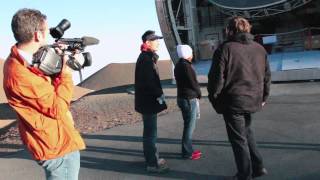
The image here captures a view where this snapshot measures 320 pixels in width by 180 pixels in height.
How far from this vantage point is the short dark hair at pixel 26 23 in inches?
113

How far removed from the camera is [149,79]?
6.39 m

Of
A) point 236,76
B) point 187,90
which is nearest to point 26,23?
point 236,76

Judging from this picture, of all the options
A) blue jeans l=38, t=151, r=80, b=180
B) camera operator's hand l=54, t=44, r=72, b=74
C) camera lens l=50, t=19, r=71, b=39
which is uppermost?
camera lens l=50, t=19, r=71, b=39

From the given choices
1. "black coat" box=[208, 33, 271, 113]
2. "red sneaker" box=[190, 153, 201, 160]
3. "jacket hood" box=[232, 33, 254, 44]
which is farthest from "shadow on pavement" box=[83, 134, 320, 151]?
"jacket hood" box=[232, 33, 254, 44]

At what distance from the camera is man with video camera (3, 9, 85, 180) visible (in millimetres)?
2895

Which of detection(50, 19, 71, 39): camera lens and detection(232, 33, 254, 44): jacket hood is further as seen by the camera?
detection(232, 33, 254, 44): jacket hood

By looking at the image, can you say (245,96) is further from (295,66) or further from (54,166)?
(295,66)

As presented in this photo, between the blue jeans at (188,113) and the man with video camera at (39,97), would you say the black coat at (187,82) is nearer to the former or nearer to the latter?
the blue jeans at (188,113)

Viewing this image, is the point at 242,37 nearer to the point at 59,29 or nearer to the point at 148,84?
the point at 148,84

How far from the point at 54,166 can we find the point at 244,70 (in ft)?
9.08

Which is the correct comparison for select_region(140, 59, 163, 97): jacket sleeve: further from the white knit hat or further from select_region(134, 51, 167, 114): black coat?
the white knit hat

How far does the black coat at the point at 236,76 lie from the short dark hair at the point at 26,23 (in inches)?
Answer: 105

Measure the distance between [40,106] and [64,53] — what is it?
0.38 metres

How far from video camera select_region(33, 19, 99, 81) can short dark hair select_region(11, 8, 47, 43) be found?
0.12 m
